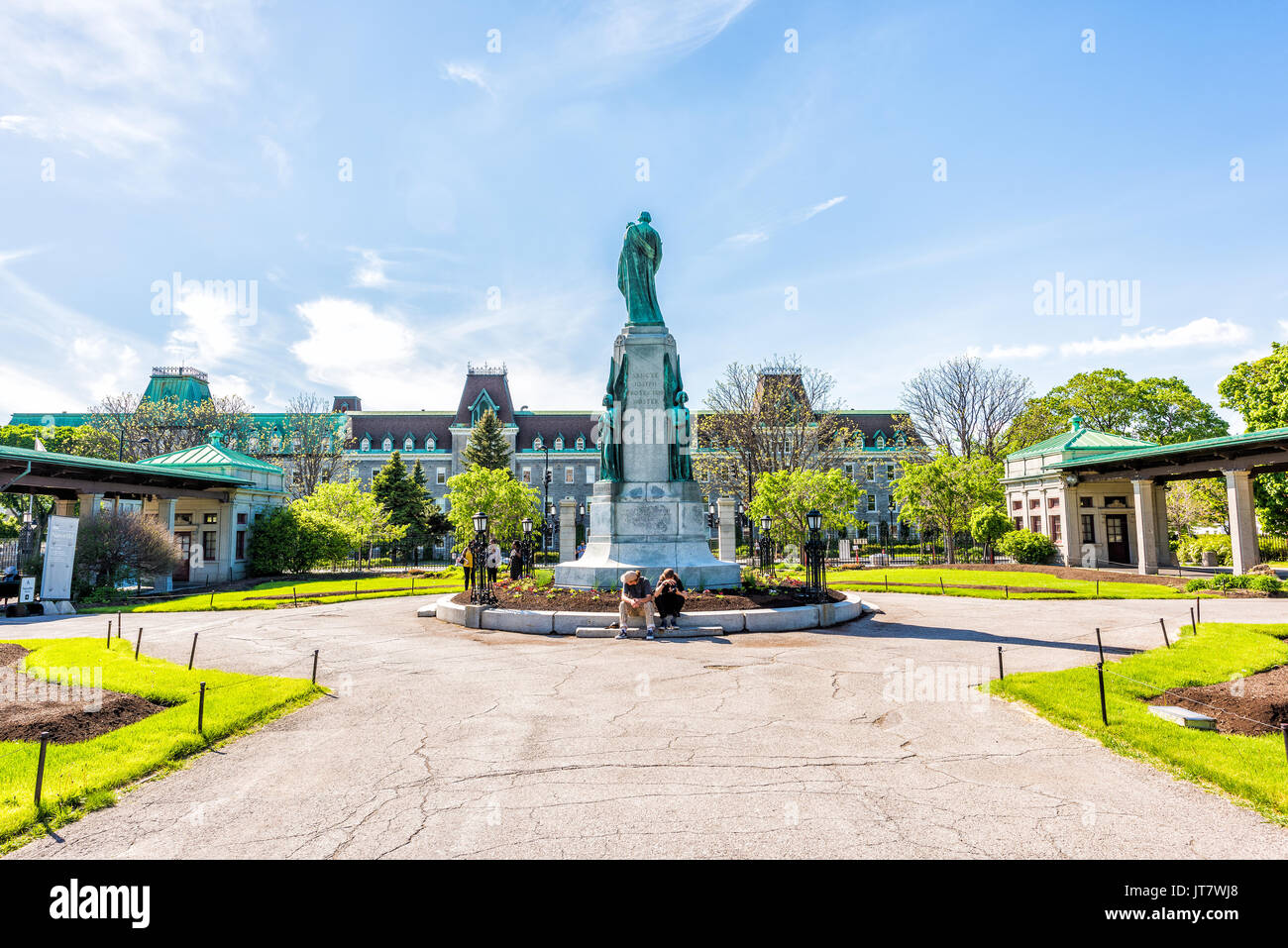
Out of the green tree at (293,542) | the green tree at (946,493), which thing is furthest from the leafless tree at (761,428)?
the green tree at (293,542)

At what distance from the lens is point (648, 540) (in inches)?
688

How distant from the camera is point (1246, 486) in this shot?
26.8 meters

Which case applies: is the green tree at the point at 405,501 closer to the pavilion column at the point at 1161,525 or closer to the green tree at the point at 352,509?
the green tree at the point at 352,509

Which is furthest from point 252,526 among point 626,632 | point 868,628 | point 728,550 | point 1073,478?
point 1073,478

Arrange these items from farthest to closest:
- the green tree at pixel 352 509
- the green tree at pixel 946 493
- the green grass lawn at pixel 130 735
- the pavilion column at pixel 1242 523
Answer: the green tree at pixel 352 509 → the green tree at pixel 946 493 → the pavilion column at pixel 1242 523 → the green grass lawn at pixel 130 735

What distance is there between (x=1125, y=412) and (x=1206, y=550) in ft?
60.4

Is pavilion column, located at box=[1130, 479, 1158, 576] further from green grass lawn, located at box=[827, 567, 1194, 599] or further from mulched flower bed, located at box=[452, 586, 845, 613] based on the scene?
mulched flower bed, located at box=[452, 586, 845, 613]

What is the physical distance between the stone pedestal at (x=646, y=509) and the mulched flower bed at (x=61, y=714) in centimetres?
996

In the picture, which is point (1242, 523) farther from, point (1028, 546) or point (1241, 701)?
point (1241, 701)

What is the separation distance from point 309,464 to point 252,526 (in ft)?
65.3

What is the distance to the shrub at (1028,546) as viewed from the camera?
121 ft

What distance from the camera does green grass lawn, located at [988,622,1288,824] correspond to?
556cm

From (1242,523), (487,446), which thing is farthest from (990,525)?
(487,446)

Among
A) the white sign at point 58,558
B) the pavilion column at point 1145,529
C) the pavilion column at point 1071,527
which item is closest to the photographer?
the white sign at point 58,558
